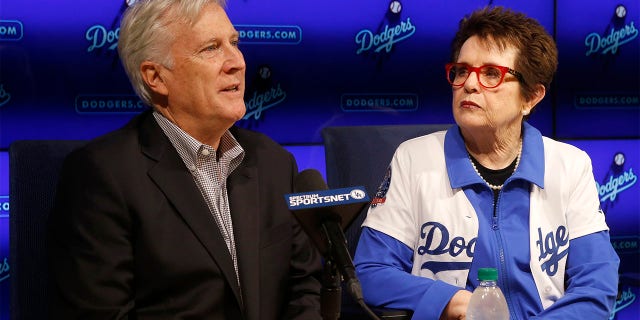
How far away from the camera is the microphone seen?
5.26 ft

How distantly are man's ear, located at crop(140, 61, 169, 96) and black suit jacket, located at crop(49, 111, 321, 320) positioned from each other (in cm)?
9

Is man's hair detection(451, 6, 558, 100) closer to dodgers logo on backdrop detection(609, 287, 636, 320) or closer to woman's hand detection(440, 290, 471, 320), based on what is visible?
woman's hand detection(440, 290, 471, 320)

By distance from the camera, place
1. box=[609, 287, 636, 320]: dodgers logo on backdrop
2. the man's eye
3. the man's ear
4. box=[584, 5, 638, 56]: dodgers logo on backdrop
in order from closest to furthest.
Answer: the man's ear < the man's eye < box=[584, 5, 638, 56]: dodgers logo on backdrop < box=[609, 287, 636, 320]: dodgers logo on backdrop

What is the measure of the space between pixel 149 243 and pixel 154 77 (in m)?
0.48

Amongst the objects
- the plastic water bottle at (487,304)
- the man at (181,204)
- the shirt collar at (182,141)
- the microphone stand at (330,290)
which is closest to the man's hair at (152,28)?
the man at (181,204)

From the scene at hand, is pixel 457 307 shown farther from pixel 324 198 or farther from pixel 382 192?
pixel 324 198

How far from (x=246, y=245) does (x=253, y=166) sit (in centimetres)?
24

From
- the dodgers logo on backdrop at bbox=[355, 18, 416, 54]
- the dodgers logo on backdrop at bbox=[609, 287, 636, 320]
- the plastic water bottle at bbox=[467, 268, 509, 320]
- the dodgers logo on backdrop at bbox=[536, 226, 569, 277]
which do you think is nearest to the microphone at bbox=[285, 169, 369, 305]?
the plastic water bottle at bbox=[467, 268, 509, 320]

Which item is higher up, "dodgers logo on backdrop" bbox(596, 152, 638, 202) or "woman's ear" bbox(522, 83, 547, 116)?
"woman's ear" bbox(522, 83, 547, 116)

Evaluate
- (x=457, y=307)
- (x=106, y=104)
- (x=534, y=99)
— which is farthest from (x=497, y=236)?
(x=106, y=104)

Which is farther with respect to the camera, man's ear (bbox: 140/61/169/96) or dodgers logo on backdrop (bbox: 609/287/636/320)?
dodgers logo on backdrop (bbox: 609/287/636/320)

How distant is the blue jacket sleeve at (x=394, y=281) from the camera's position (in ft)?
7.87

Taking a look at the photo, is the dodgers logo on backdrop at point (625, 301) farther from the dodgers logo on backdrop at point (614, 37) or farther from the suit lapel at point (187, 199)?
the suit lapel at point (187, 199)

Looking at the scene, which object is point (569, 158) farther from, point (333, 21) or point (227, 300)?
point (333, 21)
